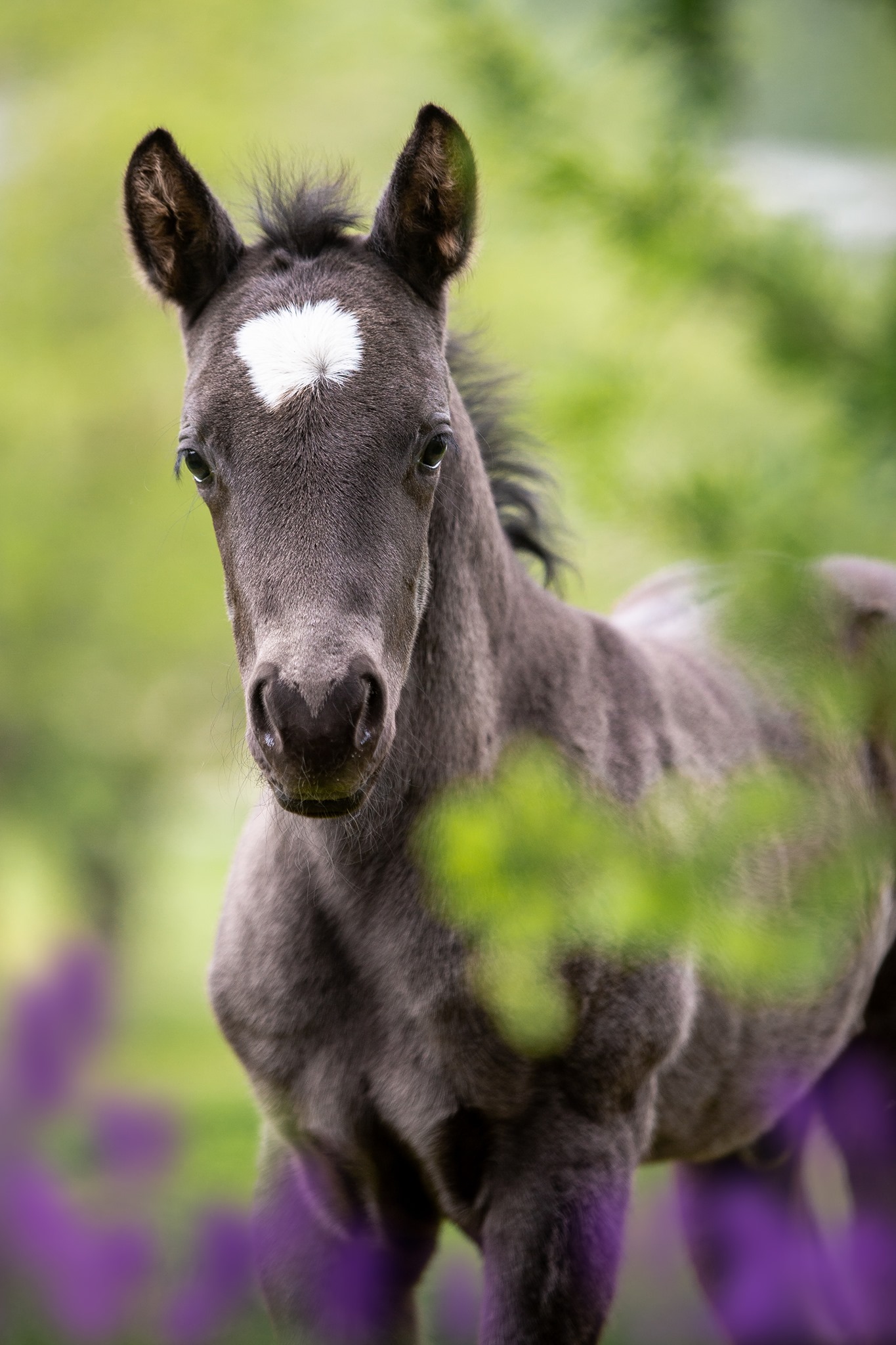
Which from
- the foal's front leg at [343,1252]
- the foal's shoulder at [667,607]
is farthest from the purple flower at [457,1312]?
the foal's shoulder at [667,607]

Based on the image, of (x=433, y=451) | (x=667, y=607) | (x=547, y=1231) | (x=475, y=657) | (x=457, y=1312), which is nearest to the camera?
(x=433, y=451)

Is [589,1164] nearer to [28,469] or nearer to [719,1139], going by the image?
[719,1139]

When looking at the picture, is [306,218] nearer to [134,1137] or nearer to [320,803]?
[320,803]

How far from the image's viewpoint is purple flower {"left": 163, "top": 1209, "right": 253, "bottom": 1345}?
313 centimetres

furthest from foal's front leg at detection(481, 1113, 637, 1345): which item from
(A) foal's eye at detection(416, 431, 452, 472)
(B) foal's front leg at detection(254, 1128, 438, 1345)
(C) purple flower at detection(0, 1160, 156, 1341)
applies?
(A) foal's eye at detection(416, 431, 452, 472)

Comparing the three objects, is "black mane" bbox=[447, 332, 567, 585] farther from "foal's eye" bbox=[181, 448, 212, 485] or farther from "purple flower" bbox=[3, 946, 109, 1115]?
"purple flower" bbox=[3, 946, 109, 1115]

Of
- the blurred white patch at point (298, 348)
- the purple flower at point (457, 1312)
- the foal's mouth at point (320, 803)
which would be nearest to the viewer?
the foal's mouth at point (320, 803)

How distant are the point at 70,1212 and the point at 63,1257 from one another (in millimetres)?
96

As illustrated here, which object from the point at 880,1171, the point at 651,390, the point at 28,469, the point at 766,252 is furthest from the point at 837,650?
the point at 28,469

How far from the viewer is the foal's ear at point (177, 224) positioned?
8.92ft

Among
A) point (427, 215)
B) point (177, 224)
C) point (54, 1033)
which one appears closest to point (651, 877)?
point (427, 215)

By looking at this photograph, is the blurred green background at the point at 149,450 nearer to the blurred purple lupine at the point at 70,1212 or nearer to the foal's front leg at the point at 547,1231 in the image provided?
the blurred purple lupine at the point at 70,1212

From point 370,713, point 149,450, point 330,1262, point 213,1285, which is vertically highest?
point 370,713

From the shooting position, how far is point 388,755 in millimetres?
2623
